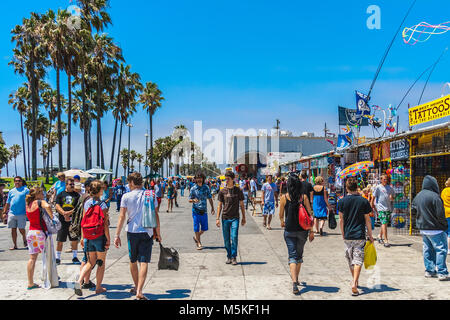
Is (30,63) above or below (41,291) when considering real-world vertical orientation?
above

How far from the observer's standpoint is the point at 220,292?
562 centimetres

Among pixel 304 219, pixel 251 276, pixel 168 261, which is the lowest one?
pixel 251 276

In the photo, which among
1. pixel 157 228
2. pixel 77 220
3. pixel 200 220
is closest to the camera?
pixel 157 228

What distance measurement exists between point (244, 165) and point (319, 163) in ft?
136

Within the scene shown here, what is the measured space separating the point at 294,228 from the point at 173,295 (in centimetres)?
199

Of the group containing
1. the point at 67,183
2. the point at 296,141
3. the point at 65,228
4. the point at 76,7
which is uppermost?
the point at 76,7

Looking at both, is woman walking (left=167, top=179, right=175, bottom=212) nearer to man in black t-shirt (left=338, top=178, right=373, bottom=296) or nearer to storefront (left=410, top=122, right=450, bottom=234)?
storefront (left=410, top=122, right=450, bottom=234)

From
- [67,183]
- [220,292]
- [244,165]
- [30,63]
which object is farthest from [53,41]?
[244,165]

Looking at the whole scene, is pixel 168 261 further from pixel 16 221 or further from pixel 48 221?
pixel 16 221

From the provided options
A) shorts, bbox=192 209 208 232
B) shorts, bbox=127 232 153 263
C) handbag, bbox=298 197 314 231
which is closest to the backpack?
shorts, bbox=127 232 153 263

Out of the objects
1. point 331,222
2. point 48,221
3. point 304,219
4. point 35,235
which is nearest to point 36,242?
point 35,235

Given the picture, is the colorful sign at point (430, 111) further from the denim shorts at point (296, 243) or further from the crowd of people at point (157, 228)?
the denim shorts at point (296, 243)

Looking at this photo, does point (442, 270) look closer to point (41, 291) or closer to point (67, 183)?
point (41, 291)

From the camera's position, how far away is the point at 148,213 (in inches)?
206
